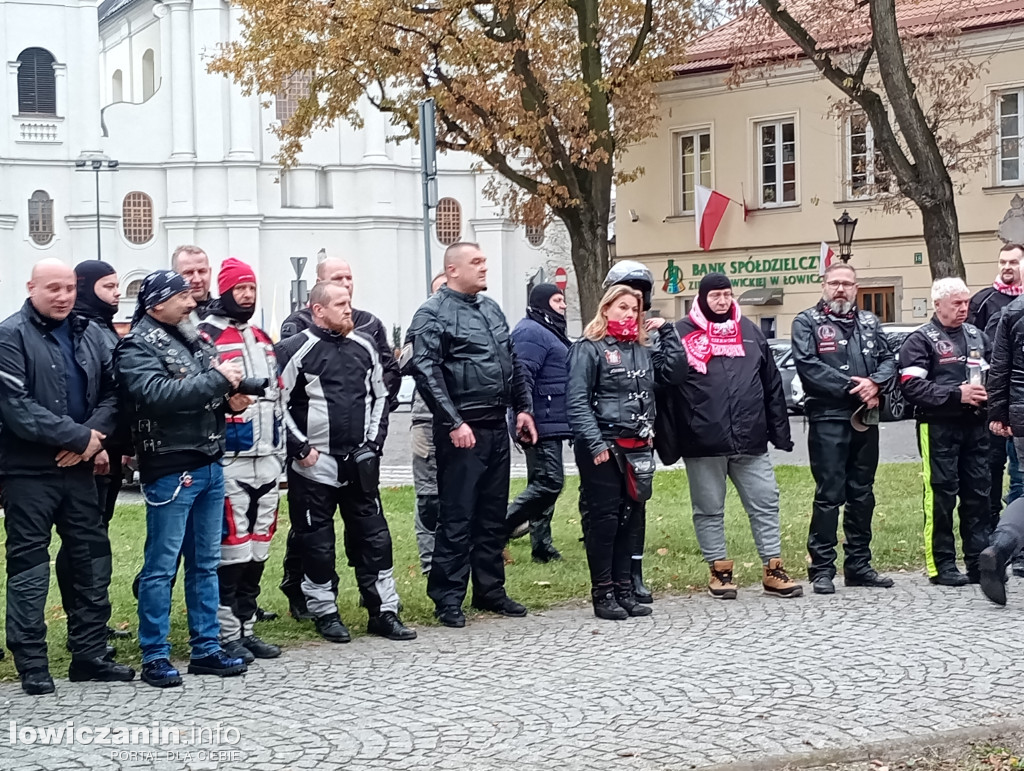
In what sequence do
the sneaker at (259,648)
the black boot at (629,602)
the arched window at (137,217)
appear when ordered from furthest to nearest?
the arched window at (137,217) → the black boot at (629,602) → the sneaker at (259,648)

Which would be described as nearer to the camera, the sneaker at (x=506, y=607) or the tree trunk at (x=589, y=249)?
the sneaker at (x=506, y=607)

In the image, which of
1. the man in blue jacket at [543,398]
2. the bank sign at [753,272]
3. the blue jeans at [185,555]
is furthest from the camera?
the bank sign at [753,272]

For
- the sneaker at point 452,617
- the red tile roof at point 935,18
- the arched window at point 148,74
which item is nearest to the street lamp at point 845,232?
the red tile roof at point 935,18

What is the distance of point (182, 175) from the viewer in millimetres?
67188

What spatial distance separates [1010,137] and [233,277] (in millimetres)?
27298

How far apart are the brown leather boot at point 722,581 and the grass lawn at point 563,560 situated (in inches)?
13.8

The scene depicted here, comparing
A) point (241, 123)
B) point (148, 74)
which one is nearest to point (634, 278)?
point (241, 123)

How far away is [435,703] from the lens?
22.6 ft

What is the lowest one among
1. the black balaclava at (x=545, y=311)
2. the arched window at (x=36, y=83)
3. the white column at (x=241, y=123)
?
the black balaclava at (x=545, y=311)

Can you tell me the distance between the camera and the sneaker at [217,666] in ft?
24.8

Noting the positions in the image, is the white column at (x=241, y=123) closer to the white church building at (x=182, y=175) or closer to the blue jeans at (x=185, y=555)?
the white church building at (x=182, y=175)

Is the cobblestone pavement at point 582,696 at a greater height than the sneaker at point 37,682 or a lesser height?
lesser

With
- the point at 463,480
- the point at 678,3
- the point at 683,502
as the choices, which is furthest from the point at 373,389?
the point at 678,3

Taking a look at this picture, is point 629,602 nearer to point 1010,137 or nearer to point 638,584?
point 638,584
